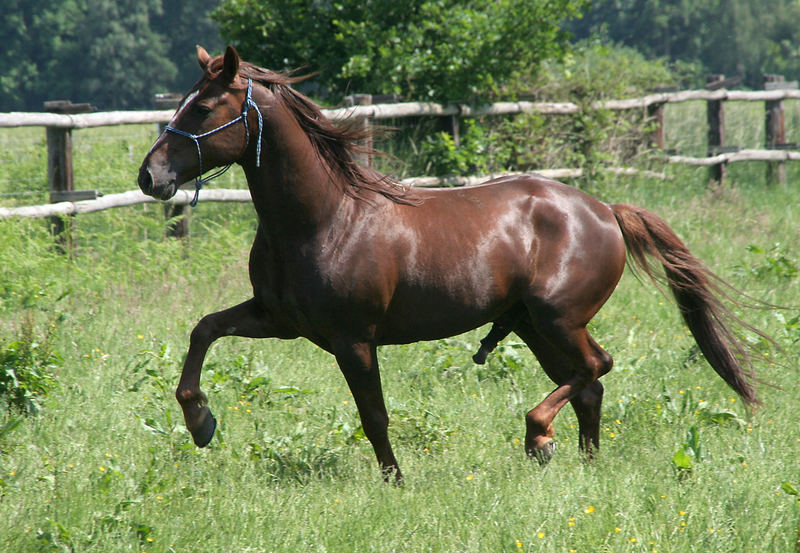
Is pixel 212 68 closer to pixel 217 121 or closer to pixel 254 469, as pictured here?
pixel 217 121

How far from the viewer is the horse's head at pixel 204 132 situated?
383cm

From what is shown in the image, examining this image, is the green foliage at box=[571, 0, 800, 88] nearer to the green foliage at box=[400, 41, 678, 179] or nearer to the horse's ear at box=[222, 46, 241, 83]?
the green foliage at box=[400, 41, 678, 179]

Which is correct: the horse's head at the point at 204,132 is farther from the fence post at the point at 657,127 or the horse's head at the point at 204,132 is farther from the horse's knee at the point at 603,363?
the fence post at the point at 657,127

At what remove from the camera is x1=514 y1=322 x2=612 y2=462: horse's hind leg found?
4.52 meters

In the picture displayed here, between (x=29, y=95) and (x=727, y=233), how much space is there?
39.6 metres

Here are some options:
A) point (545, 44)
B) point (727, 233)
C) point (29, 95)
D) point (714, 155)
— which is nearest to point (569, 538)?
point (727, 233)

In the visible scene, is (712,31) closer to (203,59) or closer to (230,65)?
(203,59)

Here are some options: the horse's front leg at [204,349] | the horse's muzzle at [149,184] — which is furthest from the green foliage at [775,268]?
the horse's muzzle at [149,184]

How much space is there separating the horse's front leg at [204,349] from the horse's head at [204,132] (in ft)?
2.29

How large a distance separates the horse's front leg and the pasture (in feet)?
0.87

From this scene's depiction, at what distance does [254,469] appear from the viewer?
442 cm

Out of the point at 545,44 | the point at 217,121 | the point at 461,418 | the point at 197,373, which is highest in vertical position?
the point at 545,44

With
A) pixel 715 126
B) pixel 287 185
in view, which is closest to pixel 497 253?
pixel 287 185

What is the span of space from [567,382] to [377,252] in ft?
4.29
